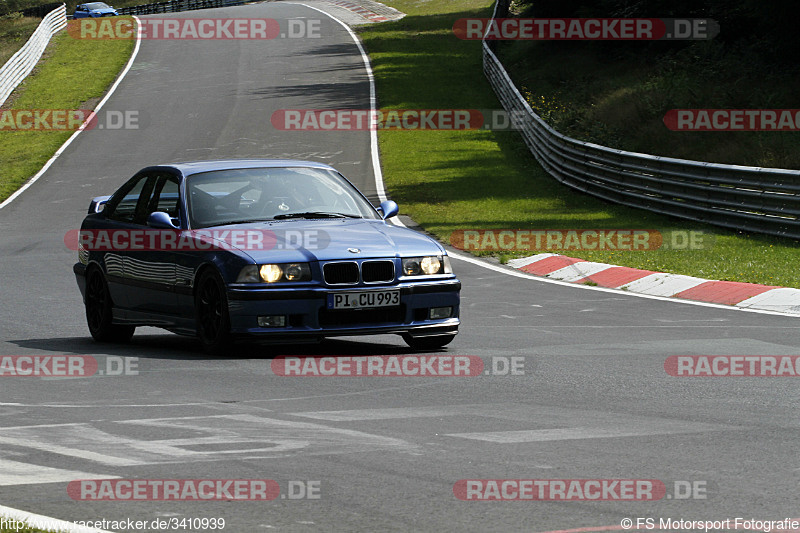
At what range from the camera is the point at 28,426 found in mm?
7305

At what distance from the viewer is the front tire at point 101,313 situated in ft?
38.3

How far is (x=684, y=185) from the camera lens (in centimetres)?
2231

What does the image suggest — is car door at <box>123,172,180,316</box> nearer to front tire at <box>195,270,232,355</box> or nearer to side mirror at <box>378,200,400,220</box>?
→ front tire at <box>195,270,232,355</box>

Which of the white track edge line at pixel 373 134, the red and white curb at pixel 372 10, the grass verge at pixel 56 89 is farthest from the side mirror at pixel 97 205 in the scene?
the red and white curb at pixel 372 10

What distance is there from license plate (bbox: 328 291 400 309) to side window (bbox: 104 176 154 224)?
2578mm

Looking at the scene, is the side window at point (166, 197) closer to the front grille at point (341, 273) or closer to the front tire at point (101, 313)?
Answer: the front tire at point (101, 313)

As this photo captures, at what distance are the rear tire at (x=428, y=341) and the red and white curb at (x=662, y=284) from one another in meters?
4.46

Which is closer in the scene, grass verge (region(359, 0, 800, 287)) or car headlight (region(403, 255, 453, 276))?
car headlight (region(403, 255, 453, 276))

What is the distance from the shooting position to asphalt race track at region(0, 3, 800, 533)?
547 centimetres

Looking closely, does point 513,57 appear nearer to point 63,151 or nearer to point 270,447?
point 63,151

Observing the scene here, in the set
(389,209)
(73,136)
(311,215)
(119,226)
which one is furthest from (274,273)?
(73,136)

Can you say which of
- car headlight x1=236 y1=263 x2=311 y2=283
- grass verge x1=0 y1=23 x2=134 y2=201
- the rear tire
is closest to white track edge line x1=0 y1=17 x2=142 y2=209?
grass verge x1=0 y1=23 x2=134 y2=201

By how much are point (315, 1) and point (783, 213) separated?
65024 millimetres

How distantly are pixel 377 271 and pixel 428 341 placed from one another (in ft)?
3.09
